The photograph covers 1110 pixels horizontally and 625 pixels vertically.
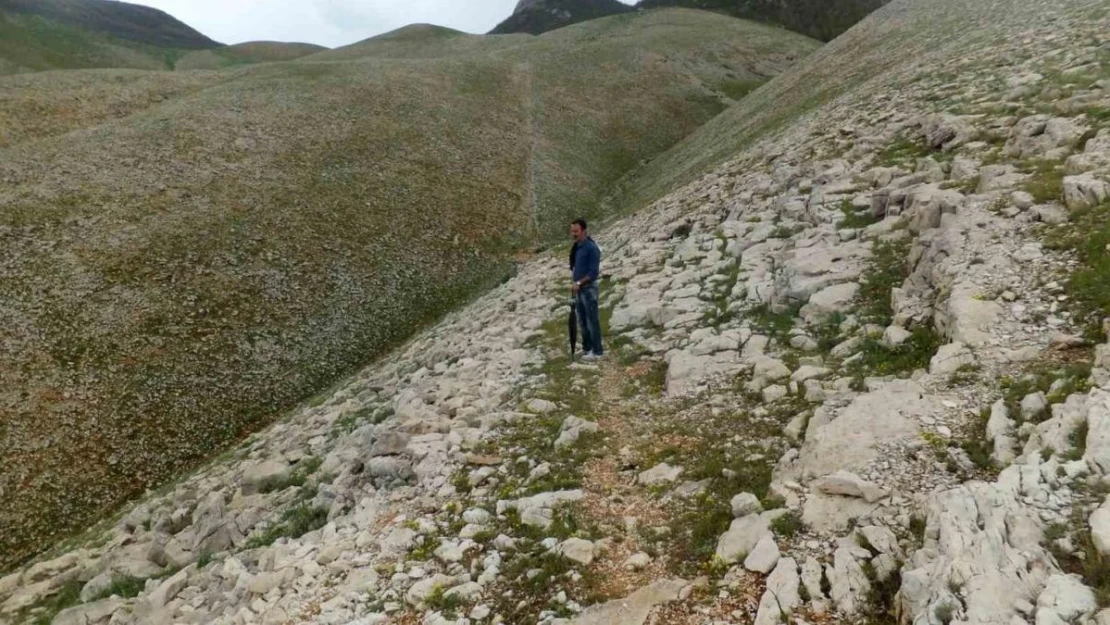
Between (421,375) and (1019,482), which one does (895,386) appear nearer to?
(1019,482)

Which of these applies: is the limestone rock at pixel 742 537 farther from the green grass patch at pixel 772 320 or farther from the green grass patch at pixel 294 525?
the green grass patch at pixel 294 525

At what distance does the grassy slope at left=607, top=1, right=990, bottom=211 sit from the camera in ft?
123

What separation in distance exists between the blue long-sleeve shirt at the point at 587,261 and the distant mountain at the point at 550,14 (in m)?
166

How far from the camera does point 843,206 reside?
64.0 ft

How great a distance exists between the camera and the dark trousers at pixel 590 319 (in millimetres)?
17094

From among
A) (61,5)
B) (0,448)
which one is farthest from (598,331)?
(61,5)

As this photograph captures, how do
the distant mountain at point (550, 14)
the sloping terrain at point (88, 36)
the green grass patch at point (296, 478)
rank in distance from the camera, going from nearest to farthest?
the green grass patch at point (296, 478)
the sloping terrain at point (88, 36)
the distant mountain at point (550, 14)

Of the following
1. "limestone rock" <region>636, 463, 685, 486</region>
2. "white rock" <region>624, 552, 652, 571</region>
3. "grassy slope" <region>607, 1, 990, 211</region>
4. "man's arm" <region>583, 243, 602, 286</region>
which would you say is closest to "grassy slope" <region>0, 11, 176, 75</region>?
"grassy slope" <region>607, 1, 990, 211</region>

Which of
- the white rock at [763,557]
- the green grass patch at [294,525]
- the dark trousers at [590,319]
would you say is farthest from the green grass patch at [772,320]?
the green grass patch at [294,525]

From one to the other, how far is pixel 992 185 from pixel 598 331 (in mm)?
10215

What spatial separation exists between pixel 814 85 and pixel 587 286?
38217mm

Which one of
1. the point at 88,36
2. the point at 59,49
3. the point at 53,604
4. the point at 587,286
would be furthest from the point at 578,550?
the point at 88,36

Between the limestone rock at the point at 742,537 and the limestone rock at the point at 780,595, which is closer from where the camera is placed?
the limestone rock at the point at 780,595

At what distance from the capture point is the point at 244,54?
127 meters
